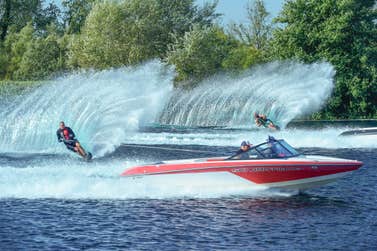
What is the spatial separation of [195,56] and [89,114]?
31.8 meters

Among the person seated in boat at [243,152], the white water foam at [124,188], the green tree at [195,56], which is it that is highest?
the green tree at [195,56]

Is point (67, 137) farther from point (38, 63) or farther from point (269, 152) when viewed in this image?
point (38, 63)

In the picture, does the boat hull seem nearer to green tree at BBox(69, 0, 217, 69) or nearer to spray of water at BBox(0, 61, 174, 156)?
spray of water at BBox(0, 61, 174, 156)

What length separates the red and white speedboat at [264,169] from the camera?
2384cm

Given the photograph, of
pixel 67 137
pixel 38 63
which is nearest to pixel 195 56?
pixel 38 63

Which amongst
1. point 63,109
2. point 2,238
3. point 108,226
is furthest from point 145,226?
point 63,109

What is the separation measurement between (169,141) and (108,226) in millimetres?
23658

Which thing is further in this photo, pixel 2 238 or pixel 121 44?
pixel 121 44

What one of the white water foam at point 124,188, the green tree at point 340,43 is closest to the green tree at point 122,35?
the green tree at point 340,43

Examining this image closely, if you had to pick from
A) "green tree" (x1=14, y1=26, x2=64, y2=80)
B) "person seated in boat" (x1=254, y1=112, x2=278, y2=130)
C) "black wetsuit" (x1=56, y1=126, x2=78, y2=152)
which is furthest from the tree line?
"black wetsuit" (x1=56, y1=126, x2=78, y2=152)

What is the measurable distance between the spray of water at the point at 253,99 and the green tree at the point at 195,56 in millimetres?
4915

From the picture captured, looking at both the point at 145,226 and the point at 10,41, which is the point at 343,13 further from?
the point at 145,226

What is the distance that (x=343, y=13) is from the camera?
64.8 meters

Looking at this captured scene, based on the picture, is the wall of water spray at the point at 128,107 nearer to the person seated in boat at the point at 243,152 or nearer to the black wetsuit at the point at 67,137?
the black wetsuit at the point at 67,137
